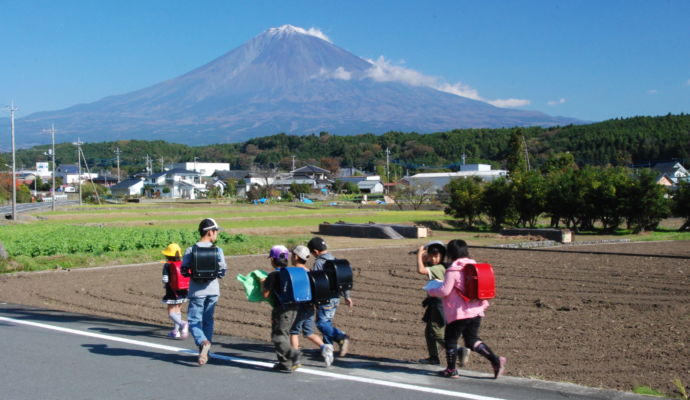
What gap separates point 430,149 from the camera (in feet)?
451

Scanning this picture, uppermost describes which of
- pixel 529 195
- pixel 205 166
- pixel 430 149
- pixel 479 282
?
pixel 430 149

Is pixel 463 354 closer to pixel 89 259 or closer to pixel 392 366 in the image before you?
pixel 392 366

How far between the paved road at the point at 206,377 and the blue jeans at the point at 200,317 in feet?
0.96

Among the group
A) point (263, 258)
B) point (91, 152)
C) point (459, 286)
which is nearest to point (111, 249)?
point (263, 258)

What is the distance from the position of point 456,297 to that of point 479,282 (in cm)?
34

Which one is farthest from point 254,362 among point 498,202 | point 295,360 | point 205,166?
point 205,166

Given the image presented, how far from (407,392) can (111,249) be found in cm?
1735

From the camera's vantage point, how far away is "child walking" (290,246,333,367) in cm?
653

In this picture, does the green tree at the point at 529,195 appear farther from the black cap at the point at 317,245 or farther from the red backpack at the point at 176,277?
the black cap at the point at 317,245

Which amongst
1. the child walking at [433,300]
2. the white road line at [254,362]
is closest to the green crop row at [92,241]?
the white road line at [254,362]

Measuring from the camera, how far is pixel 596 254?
816 inches

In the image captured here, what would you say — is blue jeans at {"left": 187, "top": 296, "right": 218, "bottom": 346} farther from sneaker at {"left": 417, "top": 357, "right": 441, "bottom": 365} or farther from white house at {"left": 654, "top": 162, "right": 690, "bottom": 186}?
white house at {"left": 654, "top": 162, "right": 690, "bottom": 186}

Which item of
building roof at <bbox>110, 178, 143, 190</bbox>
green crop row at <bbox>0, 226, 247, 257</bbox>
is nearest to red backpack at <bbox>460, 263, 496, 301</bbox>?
green crop row at <bbox>0, 226, 247, 257</bbox>

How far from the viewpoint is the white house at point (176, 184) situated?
10175 centimetres
